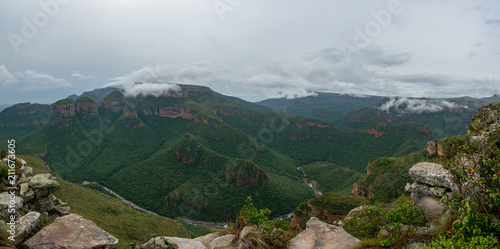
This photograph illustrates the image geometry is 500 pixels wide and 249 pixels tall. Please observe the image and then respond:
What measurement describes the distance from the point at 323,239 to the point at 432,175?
39.6 ft

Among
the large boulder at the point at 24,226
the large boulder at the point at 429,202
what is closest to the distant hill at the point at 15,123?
the large boulder at the point at 24,226

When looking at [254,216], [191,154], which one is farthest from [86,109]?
[254,216]

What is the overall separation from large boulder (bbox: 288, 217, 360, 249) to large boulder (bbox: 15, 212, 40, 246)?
1207 cm

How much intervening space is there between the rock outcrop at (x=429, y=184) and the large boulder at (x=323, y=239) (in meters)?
8.77

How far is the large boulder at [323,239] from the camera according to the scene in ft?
29.9

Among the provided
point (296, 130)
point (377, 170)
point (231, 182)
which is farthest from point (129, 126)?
point (377, 170)

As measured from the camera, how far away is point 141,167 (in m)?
109

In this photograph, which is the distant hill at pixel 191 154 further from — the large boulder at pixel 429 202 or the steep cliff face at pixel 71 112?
the large boulder at pixel 429 202

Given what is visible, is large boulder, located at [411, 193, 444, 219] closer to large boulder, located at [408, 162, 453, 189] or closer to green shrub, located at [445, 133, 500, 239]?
large boulder, located at [408, 162, 453, 189]

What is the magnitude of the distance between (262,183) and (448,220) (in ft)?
288

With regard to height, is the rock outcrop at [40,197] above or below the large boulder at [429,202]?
above

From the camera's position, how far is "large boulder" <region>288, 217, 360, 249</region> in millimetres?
9102

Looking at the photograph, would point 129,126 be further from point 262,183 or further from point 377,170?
point 377,170

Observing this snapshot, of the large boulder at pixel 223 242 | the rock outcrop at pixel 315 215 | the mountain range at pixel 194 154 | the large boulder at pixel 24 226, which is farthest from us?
the mountain range at pixel 194 154
